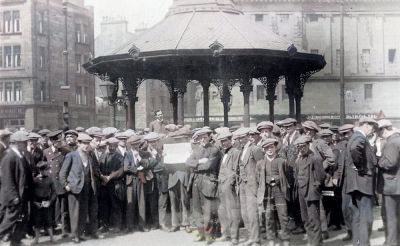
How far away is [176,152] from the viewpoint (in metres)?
12.7

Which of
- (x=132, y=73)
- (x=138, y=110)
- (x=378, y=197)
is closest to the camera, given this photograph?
(x=378, y=197)

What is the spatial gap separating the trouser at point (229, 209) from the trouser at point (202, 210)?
0.22 meters

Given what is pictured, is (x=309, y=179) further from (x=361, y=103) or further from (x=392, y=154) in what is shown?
(x=361, y=103)

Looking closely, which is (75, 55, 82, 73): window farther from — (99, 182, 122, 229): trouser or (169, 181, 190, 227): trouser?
(169, 181, 190, 227): trouser

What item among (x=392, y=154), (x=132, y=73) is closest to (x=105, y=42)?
(x=132, y=73)

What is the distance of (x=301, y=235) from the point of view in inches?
468

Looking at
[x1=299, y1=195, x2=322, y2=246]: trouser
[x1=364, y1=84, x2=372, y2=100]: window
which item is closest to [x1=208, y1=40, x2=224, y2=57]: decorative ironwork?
[x1=299, y1=195, x2=322, y2=246]: trouser

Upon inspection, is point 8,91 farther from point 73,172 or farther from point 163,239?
point 163,239

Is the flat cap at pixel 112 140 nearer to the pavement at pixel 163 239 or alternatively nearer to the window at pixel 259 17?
the pavement at pixel 163 239

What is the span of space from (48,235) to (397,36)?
48510mm

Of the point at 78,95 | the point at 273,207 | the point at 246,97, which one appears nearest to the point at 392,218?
the point at 273,207

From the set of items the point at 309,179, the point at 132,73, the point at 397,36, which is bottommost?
the point at 309,179

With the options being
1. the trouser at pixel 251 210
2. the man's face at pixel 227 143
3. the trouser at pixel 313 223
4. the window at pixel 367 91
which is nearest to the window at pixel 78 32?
the window at pixel 367 91

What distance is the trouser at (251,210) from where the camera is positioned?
1054cm
